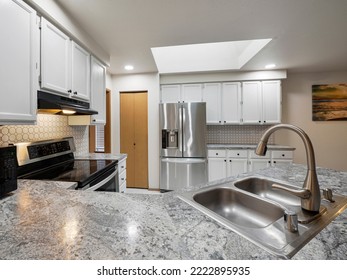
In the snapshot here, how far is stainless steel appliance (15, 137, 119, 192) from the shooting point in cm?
147

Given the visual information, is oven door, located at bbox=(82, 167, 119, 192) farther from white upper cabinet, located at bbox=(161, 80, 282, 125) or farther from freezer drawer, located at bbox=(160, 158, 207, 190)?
white upper cabinet, located at bbox=(161, 80, 282, 125)

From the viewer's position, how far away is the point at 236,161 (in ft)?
11.1

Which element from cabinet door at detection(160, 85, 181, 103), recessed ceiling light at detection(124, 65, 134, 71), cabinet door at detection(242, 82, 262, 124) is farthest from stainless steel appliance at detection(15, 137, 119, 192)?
cabinet door at detection(242, 82, 262, 124)

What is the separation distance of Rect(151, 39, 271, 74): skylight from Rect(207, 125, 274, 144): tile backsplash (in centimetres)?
125

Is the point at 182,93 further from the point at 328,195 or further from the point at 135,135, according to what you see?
the point at 328,195

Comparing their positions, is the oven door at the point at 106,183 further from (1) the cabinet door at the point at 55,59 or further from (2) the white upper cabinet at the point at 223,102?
(2) the white upper cabinet at the point at 223,102

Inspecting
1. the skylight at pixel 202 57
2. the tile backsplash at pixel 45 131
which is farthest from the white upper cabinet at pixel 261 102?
the tile backsplash at pixel 45 131

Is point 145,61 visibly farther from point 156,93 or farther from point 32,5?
point 32,5

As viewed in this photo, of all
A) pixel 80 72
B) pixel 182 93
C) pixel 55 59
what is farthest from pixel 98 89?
pixel 182 93

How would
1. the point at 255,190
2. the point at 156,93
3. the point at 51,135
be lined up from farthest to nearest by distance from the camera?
the point at 156,93 < the point at 51,135 < the point at 255,190

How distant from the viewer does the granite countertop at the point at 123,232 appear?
534 mm

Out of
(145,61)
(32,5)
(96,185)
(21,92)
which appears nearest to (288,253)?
(96,185)
